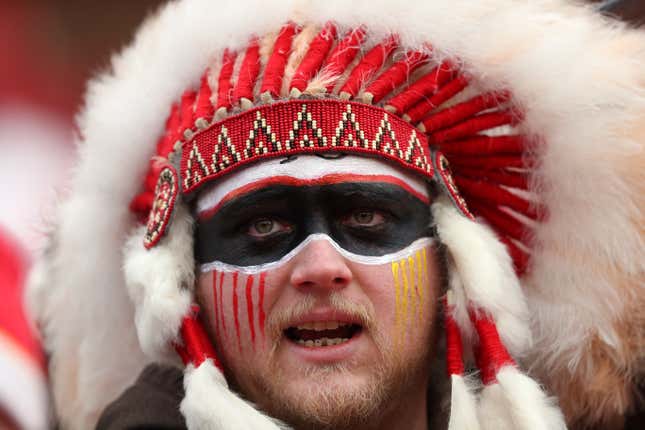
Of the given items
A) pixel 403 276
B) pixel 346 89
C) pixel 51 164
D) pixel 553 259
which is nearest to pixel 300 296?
pixel 403 276

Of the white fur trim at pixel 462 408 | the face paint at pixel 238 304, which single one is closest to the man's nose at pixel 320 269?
the face paint at pixel 238 304

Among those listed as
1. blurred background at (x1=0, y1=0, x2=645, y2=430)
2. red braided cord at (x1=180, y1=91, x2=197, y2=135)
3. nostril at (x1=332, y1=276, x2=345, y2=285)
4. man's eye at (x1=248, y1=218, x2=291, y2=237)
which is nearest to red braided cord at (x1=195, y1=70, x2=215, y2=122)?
red braided cord at (x1=180, y1=91, x2=197, y2=135)

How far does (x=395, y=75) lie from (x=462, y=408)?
813mm

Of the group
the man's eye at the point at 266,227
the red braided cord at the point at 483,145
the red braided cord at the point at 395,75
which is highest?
the red braided cord at the point at 395,75

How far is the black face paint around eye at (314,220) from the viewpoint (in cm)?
181

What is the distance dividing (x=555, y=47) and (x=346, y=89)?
54 cm

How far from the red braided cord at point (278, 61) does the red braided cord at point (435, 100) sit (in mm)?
328

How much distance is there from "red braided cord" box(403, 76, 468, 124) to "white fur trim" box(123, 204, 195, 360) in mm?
623

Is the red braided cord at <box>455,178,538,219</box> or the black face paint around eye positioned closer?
the black face paint around eye

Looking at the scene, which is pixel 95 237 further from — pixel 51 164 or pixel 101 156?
pixel 51 164

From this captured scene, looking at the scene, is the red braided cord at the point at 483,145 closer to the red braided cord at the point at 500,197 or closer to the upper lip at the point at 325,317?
the red braided cord at the point at 500,197

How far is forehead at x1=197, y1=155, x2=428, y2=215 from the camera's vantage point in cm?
181

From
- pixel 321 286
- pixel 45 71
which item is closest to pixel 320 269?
pixel 321 286

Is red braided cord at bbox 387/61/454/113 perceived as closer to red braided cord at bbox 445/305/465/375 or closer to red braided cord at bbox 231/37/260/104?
red braided cord at bbox 231/37/260/104
